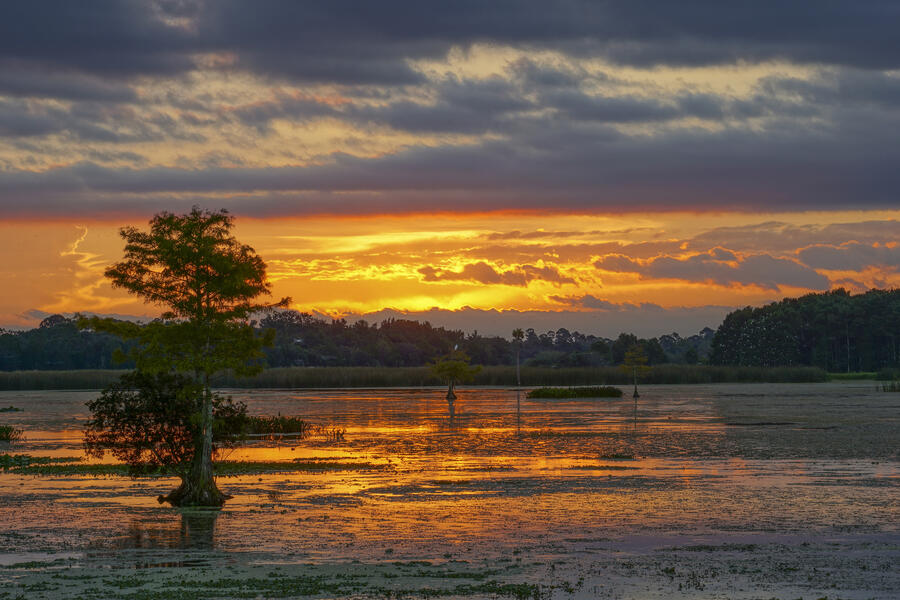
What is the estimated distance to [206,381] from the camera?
1194 inches

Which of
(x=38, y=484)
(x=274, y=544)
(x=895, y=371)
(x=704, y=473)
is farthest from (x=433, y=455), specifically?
(x=895, y=371)

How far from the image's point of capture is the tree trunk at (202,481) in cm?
2934

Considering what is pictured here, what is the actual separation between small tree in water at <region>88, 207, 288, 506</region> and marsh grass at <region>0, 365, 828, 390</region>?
115870mm

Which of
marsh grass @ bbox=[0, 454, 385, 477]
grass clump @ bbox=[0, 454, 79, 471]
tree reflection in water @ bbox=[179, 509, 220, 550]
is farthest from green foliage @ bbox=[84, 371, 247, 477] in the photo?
grass clump @ bbox=[0, 454, 79, 471]

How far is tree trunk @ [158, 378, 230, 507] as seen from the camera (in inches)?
1155

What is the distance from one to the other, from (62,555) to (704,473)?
854 inches

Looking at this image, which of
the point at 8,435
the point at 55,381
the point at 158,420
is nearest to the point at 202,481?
the point at 158,420

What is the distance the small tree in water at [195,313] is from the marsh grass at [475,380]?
115870mm

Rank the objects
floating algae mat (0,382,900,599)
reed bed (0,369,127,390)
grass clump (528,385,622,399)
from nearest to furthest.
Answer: floating algae mat (0,382,900,599) → grass clump (528,385,622,399) → reed bed (0,369,127,390)

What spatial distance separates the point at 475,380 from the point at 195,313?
459ft

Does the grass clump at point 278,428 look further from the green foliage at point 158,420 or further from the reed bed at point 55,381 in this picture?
the reed bed at point 55,381

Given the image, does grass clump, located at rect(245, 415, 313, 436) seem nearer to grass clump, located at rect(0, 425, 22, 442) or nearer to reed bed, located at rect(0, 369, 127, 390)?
grass clump, located at rect(0, 425, 22, 442)

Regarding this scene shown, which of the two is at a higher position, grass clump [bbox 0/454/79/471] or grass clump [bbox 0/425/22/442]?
grass clump [bbox 0/425/22/442]

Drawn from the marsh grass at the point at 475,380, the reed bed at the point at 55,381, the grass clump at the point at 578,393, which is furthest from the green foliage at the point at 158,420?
the reed bed at the point at 55,381
